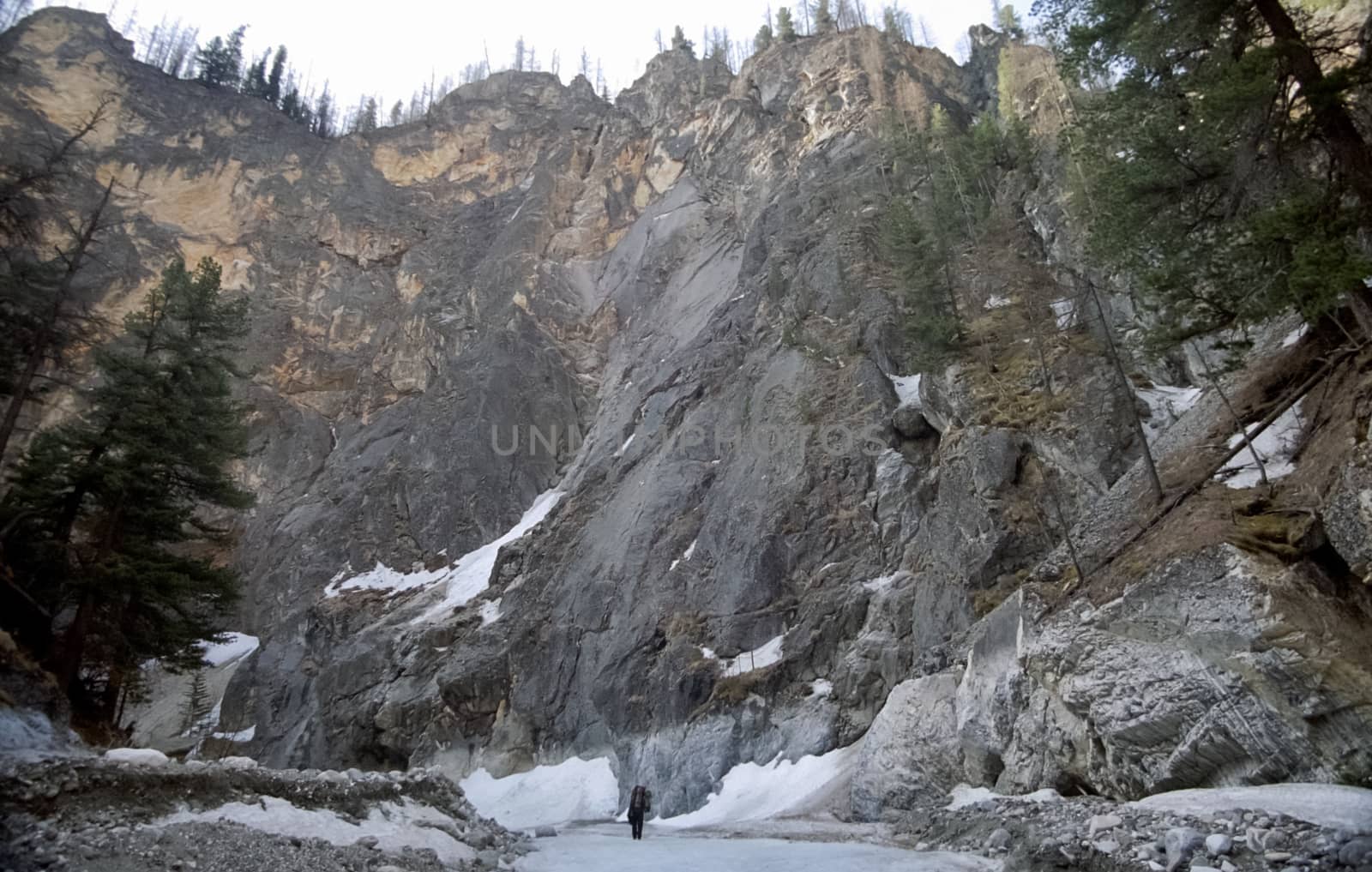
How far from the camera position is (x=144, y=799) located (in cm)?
771

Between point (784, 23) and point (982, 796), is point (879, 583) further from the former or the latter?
point (784, 23)

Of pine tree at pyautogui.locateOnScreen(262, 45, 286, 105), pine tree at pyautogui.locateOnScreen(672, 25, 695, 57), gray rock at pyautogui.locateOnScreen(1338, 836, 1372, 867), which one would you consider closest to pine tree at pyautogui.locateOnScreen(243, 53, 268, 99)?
pine tree at pyautogui.locateOnScreen(262, 45, 286, 105)

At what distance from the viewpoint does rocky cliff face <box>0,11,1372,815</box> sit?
381 inches

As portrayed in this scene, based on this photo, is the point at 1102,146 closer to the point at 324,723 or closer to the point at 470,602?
the point at 470,602

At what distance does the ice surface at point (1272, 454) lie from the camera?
1034cm

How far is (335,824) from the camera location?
860cm

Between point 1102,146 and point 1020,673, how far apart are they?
861cm

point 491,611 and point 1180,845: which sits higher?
point 491,611

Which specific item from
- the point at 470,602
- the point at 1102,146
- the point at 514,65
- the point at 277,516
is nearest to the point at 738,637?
the point at 470,602

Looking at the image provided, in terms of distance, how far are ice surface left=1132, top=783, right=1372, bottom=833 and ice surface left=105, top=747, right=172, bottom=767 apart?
37.1 feet

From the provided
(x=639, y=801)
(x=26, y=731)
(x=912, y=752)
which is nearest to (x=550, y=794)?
(x=639, y=801)

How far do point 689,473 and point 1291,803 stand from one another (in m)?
24.3

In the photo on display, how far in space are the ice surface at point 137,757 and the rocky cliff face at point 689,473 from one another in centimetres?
1169

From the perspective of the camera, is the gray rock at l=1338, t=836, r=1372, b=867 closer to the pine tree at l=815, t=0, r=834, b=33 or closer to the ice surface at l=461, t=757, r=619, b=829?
the ice surface at l=461, t=757, r=619, b=829
